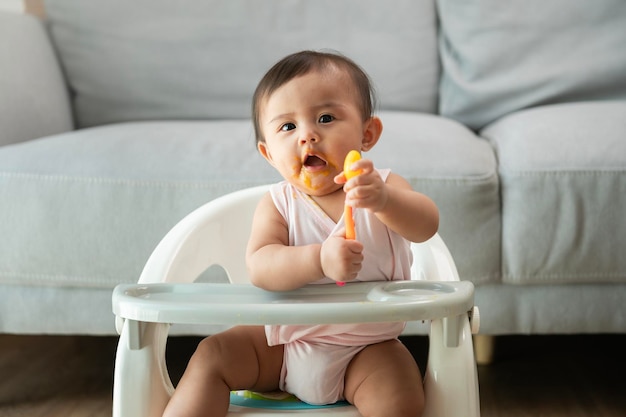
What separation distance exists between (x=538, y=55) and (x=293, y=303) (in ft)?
3.53

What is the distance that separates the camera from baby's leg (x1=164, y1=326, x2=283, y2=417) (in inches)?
27.9

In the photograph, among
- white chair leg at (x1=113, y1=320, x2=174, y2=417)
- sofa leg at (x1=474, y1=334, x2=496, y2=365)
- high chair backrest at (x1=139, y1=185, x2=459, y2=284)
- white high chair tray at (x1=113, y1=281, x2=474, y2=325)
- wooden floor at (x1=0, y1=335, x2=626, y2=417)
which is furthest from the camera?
sofa leg at (x1=474, y1=334, x2=496, y2=365)

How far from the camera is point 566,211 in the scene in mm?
1117

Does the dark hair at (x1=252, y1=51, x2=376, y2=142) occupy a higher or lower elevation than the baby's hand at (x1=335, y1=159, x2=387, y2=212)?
higher

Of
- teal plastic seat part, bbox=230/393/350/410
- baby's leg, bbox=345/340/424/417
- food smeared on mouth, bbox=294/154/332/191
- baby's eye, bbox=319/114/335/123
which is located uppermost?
baby's eye, bbox=319/114/335/123

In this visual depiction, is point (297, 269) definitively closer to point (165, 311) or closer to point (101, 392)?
point (165, 311)

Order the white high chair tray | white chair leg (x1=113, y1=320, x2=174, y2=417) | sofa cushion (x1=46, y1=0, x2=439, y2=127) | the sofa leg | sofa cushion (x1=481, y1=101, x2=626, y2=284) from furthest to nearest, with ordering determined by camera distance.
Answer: sofa cushion (x1=46, y1=0, x2=439, y2=127) < the sofa leg < sofa cushion (x1=481, y1=101, x2=626, y2=284) < white chair leg (x1=113, y1=320, x2=174, y2=417) < the white high chair tray

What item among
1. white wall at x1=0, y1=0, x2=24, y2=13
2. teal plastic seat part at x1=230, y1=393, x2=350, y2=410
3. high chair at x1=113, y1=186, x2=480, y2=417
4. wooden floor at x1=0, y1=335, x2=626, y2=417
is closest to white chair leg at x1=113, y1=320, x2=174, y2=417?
high chair at x1=113, y1=186, x2=480, y2=417

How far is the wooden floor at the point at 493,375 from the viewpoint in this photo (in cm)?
122

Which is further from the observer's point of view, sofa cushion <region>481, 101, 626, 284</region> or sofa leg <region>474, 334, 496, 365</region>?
sofa leg <region>474, 334, 496, 365</region>

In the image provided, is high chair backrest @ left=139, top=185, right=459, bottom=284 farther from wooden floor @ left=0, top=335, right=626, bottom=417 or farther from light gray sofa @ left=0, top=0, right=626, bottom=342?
wooden floor @ left=0, top=335, right=626, bottom=417

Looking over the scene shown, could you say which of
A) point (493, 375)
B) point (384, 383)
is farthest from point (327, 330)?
point (493, 375)

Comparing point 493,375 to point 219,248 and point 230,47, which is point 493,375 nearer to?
→ point 219,248

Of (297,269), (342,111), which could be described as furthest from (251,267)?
(342,111)
